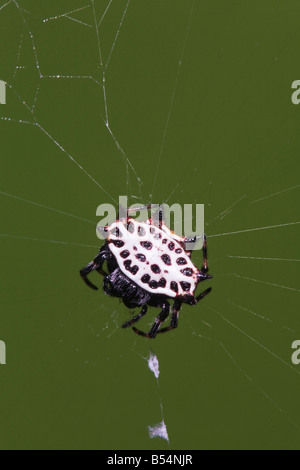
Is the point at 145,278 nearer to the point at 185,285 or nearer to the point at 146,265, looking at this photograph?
the point at 146,265

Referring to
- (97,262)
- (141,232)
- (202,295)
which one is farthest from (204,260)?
(97,262)

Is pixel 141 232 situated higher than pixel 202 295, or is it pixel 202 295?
pixel 141 232

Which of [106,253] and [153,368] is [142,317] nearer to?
[106,253]

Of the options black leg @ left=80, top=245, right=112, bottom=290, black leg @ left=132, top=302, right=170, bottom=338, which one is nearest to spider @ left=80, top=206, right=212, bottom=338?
black leg @ left=80, top=245, right=112, bottom=290

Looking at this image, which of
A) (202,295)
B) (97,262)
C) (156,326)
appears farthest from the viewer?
(156,326)

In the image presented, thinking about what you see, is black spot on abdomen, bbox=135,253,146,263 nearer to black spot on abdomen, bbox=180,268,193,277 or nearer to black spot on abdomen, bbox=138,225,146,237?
black spot on abdomen, bbox=138,225,146,237

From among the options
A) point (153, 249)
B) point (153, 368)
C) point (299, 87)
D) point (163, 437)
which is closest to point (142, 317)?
point (153, 249)

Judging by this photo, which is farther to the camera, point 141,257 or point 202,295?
point 202,295

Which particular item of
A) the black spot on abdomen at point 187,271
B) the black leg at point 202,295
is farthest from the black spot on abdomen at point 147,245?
the black leg at point 202,295
